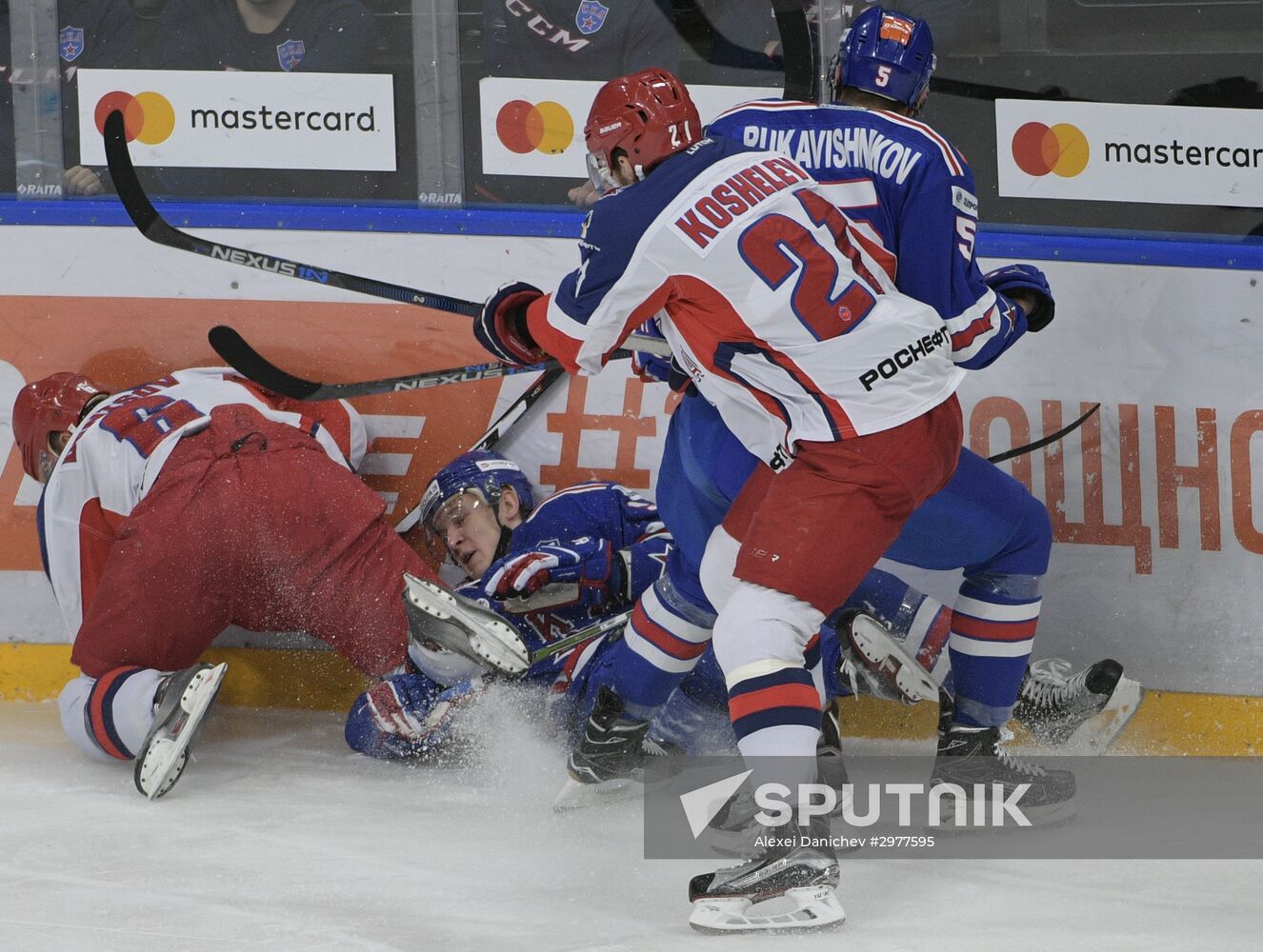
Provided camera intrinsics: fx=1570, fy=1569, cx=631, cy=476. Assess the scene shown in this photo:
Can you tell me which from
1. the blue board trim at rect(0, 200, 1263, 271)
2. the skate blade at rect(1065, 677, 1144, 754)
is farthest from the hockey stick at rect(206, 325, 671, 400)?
the skate blade at rect(1065, 677, 1144, 754)

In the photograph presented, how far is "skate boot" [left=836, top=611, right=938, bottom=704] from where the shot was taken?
2928mm

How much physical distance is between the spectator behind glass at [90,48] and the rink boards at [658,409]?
144 millimetres

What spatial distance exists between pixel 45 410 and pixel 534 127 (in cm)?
127

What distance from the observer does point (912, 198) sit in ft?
8.34

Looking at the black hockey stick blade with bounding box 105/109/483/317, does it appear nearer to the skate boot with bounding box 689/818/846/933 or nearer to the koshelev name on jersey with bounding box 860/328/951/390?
the koshelev name on jersey with bounding box 860/328/951/390

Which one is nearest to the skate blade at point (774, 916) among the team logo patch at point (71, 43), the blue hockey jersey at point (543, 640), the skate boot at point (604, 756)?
the skate boot at point (604, 756)

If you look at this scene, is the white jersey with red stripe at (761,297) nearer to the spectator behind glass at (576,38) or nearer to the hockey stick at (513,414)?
the hockey stick at (513,414)

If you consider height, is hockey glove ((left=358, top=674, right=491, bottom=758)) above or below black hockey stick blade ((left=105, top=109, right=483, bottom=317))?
below

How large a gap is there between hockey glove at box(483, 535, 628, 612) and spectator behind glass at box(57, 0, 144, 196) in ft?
4.70

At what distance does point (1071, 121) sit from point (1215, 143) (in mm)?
305

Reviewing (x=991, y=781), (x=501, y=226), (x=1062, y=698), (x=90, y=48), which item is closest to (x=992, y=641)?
(x=991, y=781)

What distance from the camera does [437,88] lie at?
3635 mm

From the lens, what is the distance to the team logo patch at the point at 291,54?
3.67 metres

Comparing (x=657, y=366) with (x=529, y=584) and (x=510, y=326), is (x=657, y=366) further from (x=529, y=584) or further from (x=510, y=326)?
(x=529, y=584)
